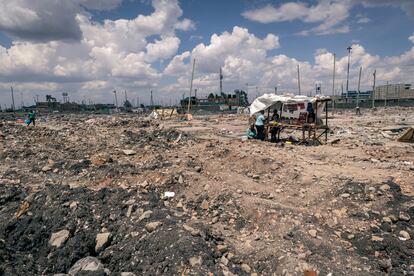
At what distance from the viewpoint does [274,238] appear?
4211 mm

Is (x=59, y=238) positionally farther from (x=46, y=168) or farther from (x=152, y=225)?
(x=46, y=168)

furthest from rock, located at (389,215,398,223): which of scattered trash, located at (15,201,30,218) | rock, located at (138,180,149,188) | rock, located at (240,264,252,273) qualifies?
scattered trash, located at (15,201,30,218)

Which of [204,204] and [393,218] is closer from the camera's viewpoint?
[393,218]

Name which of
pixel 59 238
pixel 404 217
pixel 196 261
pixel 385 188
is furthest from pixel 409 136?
pixel 59 238

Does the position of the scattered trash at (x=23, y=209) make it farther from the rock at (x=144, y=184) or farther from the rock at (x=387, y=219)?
the rock at (x=387, y=219)

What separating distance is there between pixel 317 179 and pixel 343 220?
1676mm

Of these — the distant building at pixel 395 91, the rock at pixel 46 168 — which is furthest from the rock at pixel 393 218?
the distant building at pixel 395 91

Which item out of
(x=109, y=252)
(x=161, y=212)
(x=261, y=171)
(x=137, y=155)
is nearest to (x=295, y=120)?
(x=261, y=171)

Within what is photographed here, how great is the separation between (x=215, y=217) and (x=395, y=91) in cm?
8130

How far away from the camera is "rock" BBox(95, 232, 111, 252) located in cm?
433

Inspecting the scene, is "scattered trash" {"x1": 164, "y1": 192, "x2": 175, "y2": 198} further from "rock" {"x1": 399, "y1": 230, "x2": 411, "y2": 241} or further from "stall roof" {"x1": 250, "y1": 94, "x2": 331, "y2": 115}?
"stall roof" {"x1": 250, "y1": 94, "x2": 331, "y2": 115}

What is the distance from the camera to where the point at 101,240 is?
14.5 ft

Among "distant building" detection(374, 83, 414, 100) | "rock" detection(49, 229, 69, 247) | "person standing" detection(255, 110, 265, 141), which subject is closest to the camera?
"rock" detection(49, 229, 69, 247)

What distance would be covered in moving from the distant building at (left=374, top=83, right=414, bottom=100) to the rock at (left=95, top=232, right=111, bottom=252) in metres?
74.4
